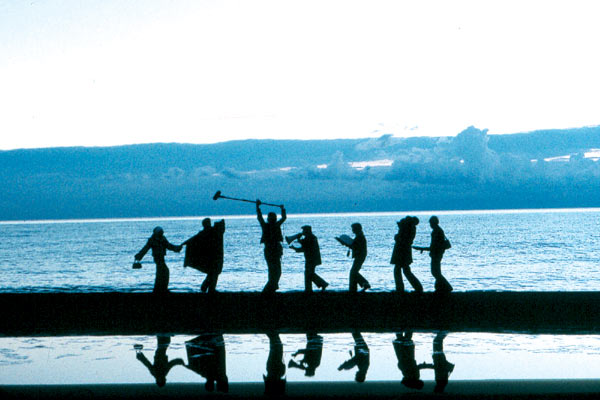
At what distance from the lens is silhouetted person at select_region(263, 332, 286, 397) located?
735 centimetres

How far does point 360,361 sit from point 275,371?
1221 mm

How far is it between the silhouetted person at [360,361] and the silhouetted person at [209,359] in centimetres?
149

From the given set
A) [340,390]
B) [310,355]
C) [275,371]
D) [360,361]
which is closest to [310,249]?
[310,355]

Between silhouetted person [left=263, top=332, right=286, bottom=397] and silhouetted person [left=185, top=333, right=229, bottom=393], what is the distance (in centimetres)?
47

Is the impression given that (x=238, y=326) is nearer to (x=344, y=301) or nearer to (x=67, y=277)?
(x=344, y=301)

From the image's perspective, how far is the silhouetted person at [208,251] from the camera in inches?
620

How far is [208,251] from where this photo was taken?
1587 cm

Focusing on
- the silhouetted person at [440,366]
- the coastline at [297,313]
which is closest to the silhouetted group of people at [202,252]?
the coastline at [297,313]

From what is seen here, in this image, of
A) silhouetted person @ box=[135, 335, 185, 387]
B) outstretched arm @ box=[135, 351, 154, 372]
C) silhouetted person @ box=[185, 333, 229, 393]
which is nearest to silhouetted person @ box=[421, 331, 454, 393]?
silhouetted person @ box=[185, 333, 229, 393]

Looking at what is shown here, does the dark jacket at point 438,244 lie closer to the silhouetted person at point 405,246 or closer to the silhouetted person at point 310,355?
the silhouetted person at point 405,246

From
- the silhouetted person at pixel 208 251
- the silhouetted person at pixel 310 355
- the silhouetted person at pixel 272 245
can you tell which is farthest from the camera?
the silhouetted person at pixel 208 251

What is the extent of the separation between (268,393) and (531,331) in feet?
20.1

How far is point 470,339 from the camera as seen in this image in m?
10.9

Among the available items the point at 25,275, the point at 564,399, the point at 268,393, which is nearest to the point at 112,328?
the point at 268,393
